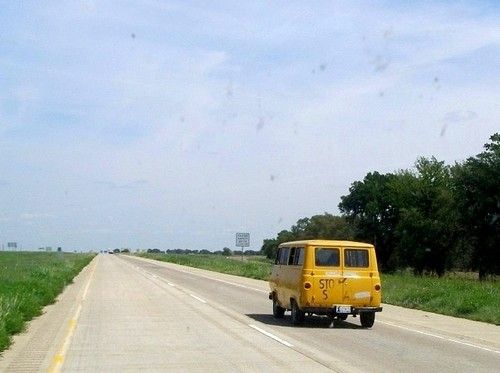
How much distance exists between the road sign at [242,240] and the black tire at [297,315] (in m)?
60.9

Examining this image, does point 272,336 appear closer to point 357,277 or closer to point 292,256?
point 357,277

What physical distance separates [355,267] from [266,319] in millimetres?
3156

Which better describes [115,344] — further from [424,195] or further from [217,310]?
[424,195]

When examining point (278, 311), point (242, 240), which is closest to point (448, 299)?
point (278, 311)

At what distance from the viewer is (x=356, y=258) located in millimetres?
20094

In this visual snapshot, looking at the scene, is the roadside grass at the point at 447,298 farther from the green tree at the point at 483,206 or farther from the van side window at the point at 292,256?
the green tree at the point at 483,206

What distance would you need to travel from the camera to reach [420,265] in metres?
88.4

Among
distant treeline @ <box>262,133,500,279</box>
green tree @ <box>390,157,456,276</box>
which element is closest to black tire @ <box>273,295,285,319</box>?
distant treeline @ <box>262,133,500,279</box>

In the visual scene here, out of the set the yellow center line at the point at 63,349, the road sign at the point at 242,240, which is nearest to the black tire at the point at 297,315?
the yellow center line at the point at 63,349

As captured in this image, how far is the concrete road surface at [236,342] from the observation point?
498 inches

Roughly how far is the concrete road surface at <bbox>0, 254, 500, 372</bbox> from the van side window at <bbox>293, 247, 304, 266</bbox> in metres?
1.58

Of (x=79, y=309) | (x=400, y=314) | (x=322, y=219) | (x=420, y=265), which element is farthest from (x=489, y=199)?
(x=79, y=309)

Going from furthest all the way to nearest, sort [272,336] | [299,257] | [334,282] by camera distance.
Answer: [299,257] → [334,282] → [272,336]

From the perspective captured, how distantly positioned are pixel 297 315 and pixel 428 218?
7124 centimetres
